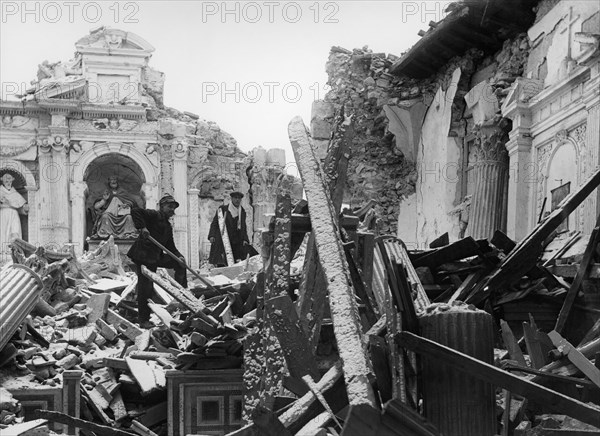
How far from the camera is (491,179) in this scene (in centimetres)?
1198

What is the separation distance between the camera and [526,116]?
1098cm

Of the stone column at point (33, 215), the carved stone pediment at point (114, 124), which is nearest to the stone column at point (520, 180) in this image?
the carved stone pediment at point (114, 124)

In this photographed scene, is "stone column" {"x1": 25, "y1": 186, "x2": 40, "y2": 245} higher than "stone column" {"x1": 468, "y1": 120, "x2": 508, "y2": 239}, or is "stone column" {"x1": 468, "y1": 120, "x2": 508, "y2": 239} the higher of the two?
"stone column" {"x1": 25, "y1": 186, "x2": 40, "y2": 245}

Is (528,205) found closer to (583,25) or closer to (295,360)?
(583,25)

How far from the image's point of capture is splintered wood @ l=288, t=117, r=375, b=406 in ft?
5.93

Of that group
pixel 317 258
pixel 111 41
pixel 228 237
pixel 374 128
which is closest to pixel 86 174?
pixel 111 41

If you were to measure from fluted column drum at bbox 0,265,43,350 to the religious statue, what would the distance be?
12.5 m

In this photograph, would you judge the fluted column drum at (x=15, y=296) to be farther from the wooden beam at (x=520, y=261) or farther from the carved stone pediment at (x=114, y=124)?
the carved stone pediment at (x=114, y=124)

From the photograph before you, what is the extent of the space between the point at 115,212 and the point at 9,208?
2698 millimetres

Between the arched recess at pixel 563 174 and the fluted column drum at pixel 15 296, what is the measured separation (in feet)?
20.4

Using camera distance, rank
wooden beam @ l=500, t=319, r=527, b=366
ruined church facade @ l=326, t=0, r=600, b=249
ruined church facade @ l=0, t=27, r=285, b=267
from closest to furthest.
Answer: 1. wooden beam @ l=500, t=319, r=527, b=366
2. ruined church facade @ l=326, t=0, r=600, b=249
3. ruined church facade @ l=0, t=27, r=285, b=267

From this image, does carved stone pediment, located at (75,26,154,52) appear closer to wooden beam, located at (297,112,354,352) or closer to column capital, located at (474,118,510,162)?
column capital, located at (474,118,510,162)

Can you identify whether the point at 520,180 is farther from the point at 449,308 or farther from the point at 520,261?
the point at 449,308

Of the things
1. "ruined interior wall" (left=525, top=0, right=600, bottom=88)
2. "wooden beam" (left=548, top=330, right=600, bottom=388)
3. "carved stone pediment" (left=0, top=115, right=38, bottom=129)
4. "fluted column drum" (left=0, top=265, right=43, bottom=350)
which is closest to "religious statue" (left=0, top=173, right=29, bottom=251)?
"carved stone pediment" (left=0, top=115, right=38, bottom=129)
